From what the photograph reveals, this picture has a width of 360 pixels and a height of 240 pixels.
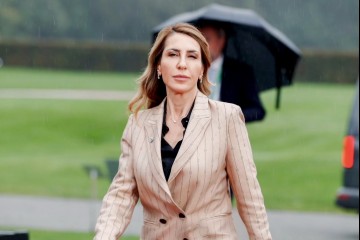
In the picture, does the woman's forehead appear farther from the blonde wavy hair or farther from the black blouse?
the black blouse

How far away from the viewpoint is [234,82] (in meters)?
10.6

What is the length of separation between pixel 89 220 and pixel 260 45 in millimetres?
3430

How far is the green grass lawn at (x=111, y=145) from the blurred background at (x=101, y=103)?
0.03m

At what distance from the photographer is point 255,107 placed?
10539 millimetres

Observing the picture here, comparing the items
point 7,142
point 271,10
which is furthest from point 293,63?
point 271,10

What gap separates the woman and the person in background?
522 centimetres

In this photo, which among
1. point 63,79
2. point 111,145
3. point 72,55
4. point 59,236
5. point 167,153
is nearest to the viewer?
point 167,153

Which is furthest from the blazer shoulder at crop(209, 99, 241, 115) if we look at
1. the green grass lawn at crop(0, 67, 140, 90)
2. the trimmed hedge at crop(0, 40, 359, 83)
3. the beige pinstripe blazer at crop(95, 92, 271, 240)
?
the trimmed hedge at crop(0, 40, 359, 83)

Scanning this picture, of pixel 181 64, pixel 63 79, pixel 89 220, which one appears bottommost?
pixel 63 79

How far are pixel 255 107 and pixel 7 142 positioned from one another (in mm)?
16899

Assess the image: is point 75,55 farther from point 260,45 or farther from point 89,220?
point 260,45

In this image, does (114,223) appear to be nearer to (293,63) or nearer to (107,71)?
(293,63)

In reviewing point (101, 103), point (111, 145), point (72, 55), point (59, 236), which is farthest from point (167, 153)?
point (72, 55)

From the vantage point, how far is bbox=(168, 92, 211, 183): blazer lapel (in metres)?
5.07
